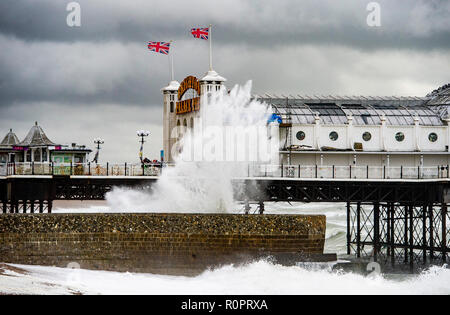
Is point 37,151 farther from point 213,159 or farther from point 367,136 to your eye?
point 367,136

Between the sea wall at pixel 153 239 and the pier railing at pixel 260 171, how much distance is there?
9272 millimetres

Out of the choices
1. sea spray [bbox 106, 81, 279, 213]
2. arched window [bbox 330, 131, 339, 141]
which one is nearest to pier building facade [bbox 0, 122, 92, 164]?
sea spray [bbox 106, 81, 279, 213]

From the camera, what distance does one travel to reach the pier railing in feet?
201

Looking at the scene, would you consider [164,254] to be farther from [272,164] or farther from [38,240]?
[272,164]

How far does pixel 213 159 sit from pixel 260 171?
3.35m

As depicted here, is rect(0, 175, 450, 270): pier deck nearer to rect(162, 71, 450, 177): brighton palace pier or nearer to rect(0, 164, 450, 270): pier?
rect(0, 164, 450, 270): pier

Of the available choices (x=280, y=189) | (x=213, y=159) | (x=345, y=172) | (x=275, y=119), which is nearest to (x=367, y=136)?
(x=345, y=172)

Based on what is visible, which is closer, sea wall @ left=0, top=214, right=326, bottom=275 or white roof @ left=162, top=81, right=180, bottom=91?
sea wall @ left=0, top=214, right=326, bottom=275

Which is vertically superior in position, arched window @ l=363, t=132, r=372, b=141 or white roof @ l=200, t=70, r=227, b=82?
white roof @ l=200, t=70, r=227, b=82

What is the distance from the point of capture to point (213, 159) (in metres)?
60.4

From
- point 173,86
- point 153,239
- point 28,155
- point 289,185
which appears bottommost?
point 153,239

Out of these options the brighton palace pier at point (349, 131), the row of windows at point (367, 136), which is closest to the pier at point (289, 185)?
the brighton palace pier at point (349, 131)

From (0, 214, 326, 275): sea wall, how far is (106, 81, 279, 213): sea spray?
6984mm
